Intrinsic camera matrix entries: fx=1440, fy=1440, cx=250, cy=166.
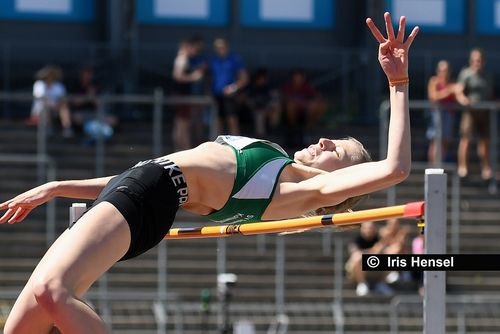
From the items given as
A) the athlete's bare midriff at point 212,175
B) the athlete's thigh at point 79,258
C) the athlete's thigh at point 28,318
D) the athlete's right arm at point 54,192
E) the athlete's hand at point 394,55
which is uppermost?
the athlete's hand at point 394,55

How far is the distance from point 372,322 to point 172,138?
400 centimetres

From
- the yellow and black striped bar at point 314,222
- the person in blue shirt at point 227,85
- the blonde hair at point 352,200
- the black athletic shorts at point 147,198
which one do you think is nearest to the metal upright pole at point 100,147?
the person in blue shirt at point 227,85

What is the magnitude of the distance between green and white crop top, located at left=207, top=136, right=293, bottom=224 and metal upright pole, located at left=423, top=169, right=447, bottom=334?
69 cm

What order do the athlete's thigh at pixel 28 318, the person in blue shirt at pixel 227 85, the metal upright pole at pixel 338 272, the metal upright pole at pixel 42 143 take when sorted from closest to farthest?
the athlete's thigh at pixel 28 318, the metal upright pole at pixel 338 272, the metal upright pole at pixel 42 143, the person in blue shirt at pixel 227 85

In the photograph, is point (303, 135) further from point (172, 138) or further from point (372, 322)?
point (372, 322)

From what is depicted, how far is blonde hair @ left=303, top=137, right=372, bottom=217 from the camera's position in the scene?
673 centimetres

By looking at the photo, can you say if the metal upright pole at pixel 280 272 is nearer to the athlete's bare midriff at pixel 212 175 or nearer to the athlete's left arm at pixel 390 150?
the athlete's bare midriff at pixel 212 175

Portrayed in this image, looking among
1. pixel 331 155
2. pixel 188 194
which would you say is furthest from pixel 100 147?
pixel 188 194

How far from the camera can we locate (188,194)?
6.35 meters

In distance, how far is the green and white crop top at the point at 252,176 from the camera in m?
6.38

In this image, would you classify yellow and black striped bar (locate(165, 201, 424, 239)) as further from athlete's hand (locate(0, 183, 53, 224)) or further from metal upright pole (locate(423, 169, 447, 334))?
athlete's hand (locate(0, 183, 53, 224))

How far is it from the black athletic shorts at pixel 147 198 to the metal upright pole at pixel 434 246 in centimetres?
107

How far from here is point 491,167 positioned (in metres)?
17.4

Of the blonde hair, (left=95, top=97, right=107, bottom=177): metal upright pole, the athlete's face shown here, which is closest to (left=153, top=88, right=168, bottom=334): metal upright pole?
(left=95, top=97, right=107, bottom=177): metal upright pole
